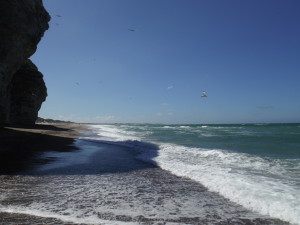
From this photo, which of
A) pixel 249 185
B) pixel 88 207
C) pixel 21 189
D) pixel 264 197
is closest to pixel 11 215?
pixel 88 207

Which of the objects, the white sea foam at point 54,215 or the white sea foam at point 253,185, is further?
the white sea foam at point 253,185

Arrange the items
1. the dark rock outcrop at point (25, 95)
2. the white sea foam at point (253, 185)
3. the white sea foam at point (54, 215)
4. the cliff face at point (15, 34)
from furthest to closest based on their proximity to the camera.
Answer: the dark rock outcrop at point (25, 95), the cliff face at point (15, 34), the white sea foam at point (253, 185), the white sea foam at point (54, 215)

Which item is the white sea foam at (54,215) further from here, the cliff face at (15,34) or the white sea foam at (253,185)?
the cliff face at (15,34)

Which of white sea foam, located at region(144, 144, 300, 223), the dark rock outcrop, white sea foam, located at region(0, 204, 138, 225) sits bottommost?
white sea foam, located at region(144, 144, 300, 223)

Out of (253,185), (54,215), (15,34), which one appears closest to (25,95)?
(15,34)

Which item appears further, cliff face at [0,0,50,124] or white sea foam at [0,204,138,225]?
cliff face at [0,0,50,124]

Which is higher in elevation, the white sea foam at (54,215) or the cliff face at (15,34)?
the cliff face at (15,34)

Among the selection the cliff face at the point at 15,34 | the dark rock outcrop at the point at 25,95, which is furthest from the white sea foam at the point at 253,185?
the dark rock outcrop at the point at 25,95

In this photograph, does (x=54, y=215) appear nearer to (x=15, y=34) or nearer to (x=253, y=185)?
(x=253, y=185)

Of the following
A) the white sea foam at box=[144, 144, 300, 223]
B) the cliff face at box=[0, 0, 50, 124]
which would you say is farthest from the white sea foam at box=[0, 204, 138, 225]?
the cliff face at box=[0, 0, 50, 124]

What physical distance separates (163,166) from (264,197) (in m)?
4.82

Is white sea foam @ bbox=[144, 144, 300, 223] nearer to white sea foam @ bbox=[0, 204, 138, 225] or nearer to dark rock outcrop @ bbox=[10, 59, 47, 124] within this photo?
white sea foam @ bbox=[0, 204, 138, 225]

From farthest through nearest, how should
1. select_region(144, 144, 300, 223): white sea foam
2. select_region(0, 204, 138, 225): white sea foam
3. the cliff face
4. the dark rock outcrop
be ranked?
1. the dark rock outcrop
2. the cliff face
3. select_region(144, 144, 300, 223): white sea foam
4. select_region(0, 204, 138, 225): white sea foam

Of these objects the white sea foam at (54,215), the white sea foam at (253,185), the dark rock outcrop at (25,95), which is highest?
the dark rock outcrop at (25,95)
